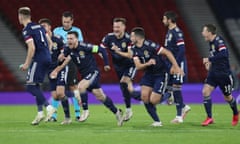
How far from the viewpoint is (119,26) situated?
42.1ft

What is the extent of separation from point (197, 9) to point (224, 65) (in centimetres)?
1600

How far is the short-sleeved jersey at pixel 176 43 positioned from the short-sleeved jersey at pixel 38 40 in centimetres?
252

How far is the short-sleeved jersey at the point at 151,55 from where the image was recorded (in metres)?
11.2

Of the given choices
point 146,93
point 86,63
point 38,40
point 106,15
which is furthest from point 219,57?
point 106,15

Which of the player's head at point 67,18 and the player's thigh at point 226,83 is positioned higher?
the player's head at point 67,18

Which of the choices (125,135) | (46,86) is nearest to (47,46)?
(125,135)

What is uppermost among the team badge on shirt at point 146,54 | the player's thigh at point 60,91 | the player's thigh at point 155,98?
the team badge on shirt at point 146,54

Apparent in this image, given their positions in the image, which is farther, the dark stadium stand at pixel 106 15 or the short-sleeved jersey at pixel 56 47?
the dark stadium stand at pixel 106 15

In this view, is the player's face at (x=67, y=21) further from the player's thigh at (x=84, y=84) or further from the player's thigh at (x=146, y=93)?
the player's thigh at (x=146, y=93)

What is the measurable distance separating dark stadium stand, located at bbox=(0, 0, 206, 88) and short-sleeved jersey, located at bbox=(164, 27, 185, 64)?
462 inches

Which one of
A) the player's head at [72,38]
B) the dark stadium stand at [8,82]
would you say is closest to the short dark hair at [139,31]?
the player's head at [72,38]

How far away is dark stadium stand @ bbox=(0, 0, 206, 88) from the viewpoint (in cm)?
2523

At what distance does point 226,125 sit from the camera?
11.6 metres

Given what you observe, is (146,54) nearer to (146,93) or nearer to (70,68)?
(146,93)
